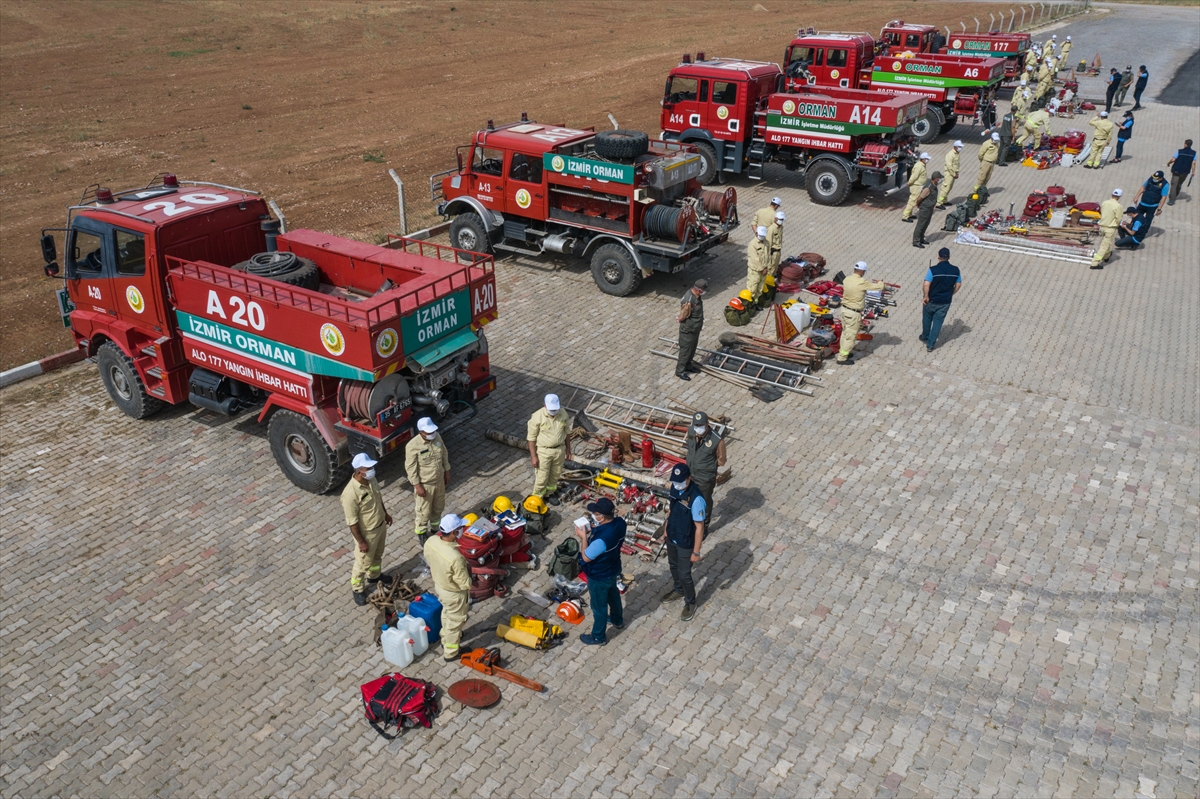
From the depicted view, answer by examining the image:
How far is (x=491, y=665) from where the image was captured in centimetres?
730

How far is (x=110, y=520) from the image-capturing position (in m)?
9.38

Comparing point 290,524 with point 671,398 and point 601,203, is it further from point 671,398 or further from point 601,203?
point 601,203

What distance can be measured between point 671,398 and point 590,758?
19.8 feet

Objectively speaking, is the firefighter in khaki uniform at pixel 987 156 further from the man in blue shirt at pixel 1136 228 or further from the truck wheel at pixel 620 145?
the truck wheel at pixel 620 145

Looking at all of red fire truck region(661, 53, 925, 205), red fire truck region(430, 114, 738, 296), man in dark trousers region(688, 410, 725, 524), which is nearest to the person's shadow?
red fire truck region(430, 114, 738, 296)

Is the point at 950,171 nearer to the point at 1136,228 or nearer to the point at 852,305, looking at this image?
the point at 1136,228

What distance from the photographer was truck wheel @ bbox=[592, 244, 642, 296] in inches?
573

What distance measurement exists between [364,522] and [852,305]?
7.87 metres

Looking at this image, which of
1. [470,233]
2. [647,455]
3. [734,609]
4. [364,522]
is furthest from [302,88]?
[734,609]

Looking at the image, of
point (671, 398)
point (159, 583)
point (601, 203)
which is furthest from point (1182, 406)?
point (159, 583)

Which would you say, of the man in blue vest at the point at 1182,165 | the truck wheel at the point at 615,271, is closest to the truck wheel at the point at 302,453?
the truck wheel at the point at 615,271

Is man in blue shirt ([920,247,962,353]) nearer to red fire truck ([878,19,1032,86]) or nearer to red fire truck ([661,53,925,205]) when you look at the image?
red fire truck ([661,53,925,205])

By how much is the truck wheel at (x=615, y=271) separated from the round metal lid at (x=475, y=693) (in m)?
8.85

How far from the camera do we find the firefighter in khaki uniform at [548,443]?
9.07 m
